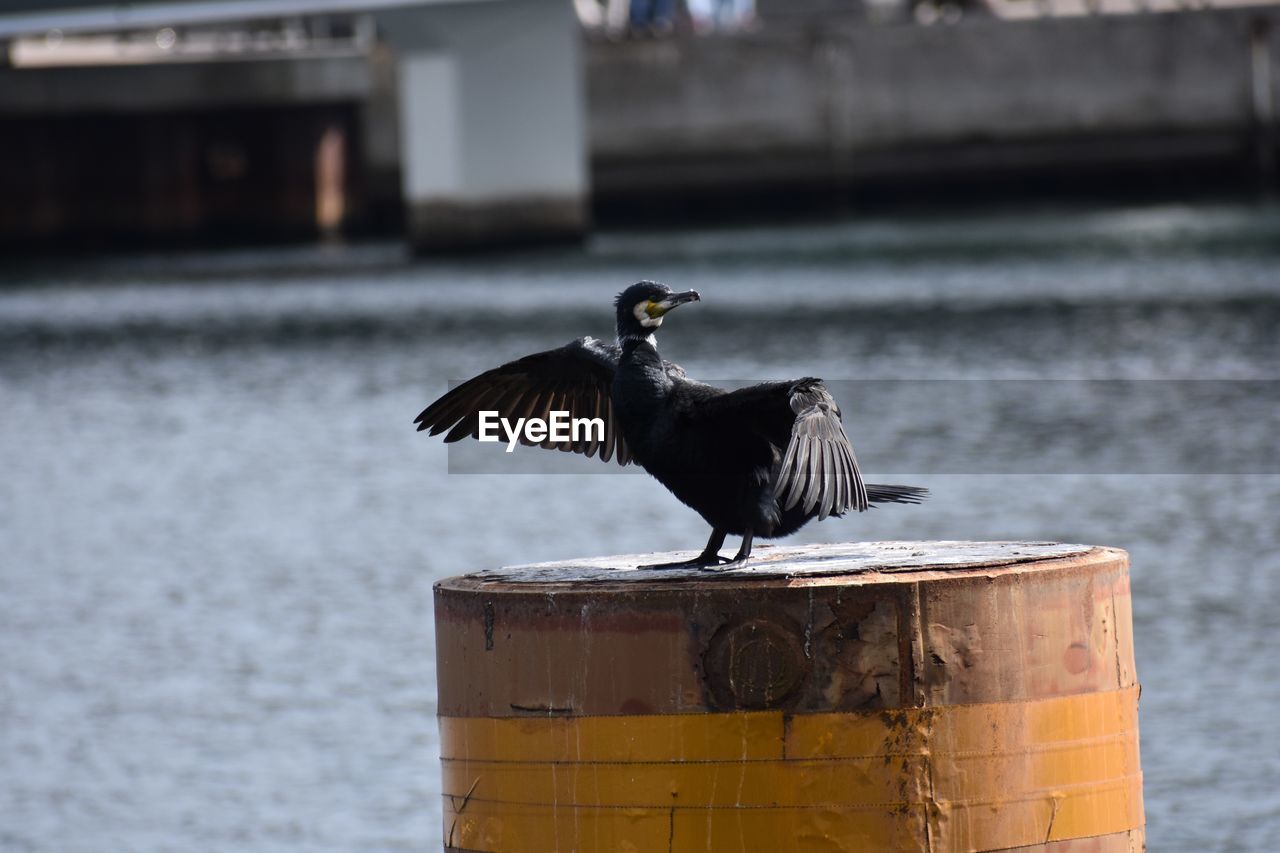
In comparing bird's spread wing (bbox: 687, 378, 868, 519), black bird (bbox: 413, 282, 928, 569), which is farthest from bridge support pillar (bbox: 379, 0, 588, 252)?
bird's spread wing (bbox: 687, 378, 868, 519)

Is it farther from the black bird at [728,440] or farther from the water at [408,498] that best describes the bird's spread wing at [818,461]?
the water at [408,498]

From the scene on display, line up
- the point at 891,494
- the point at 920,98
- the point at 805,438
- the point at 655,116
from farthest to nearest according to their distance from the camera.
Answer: the point at 655,116
the point at 920,98
the point at 891,494
the point at 805,438

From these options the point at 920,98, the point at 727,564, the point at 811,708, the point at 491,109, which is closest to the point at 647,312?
the point at 727,564

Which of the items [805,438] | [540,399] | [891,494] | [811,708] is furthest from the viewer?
[540,399]

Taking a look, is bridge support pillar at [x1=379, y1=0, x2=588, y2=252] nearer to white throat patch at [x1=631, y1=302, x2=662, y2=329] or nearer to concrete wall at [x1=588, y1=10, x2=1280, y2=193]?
concrete wall at [x1=588, y1=10, x2=1280, y2=193]

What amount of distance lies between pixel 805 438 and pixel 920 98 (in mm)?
47260

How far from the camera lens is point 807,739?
14.7 feet

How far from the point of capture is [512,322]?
32156 mm

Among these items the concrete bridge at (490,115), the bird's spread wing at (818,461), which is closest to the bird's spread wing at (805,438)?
the bird's spread wing at (818,461)

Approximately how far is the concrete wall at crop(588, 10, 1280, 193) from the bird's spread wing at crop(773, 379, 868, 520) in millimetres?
46233

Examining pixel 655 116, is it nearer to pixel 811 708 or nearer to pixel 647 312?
pixel 647 312

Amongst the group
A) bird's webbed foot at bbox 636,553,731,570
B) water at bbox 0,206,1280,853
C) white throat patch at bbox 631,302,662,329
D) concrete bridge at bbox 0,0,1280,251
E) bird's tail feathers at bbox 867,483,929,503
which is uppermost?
concrete bridge at bbox 0,0,1280,251

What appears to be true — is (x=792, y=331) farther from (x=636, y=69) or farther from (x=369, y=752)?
(x=636, y=69)

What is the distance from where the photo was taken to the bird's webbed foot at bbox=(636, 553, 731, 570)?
16.6 ft
